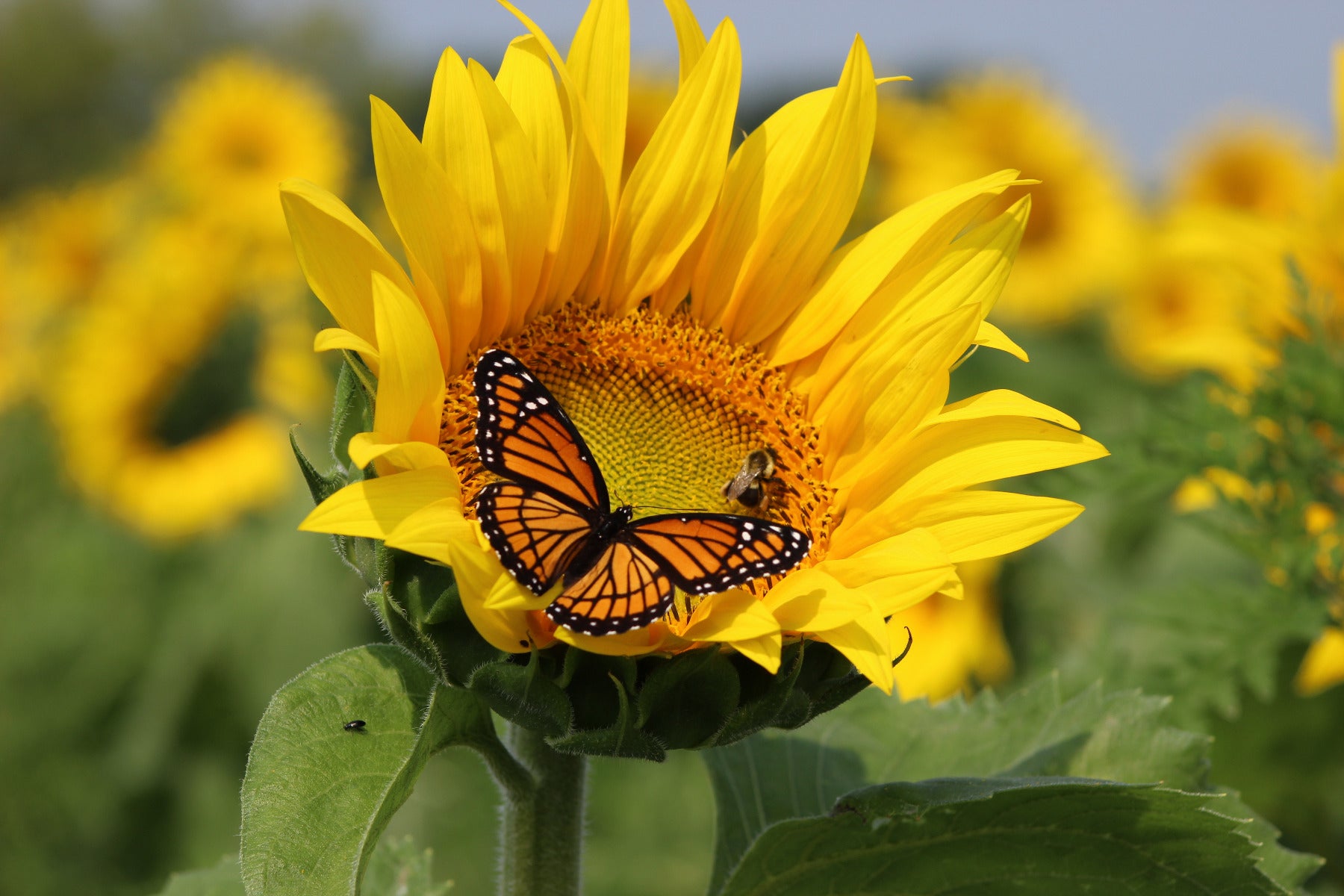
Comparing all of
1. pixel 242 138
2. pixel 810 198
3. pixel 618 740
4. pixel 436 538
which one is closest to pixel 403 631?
pixel 436 538

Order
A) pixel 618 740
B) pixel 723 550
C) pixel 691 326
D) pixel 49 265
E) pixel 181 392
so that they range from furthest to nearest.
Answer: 1. pixel 49 265
2. pixel 181 392
3. pixel 691 326
4. pixel 723 550
5. pixel 618 740

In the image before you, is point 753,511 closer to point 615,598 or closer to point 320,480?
point 615,598

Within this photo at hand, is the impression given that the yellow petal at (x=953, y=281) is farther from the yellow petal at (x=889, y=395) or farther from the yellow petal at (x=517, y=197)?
the yellow petal at (x=517, y=197)

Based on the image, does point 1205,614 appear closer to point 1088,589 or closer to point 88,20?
point 1088,589

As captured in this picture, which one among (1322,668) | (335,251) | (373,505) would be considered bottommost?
(1322,668)

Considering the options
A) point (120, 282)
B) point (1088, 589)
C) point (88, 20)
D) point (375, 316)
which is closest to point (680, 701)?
point (375, 316)

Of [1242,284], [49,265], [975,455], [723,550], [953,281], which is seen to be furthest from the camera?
[49,265]
